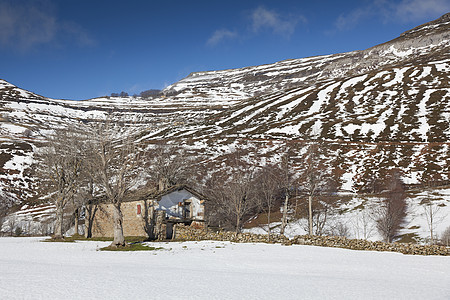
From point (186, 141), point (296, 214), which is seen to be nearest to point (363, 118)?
point (186, 141)

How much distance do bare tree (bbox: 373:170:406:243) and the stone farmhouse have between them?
25.4 m

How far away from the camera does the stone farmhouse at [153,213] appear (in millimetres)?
43094

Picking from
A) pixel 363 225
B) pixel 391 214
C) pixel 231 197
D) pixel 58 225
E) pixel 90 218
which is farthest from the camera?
pixel 231 197

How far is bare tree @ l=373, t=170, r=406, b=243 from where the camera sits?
48375 mm

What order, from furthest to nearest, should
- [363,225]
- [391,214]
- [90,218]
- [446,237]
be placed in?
[363,225]
[391,214]
[90,218]
[446,237]

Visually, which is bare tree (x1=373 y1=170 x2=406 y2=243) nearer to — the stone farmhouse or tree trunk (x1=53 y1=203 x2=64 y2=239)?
the stone farmhouse

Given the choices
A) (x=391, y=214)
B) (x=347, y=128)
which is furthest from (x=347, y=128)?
(x=391, y=214)

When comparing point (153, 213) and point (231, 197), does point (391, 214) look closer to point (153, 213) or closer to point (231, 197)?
point (231, 197)

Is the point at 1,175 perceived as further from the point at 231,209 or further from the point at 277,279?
the point at 277,279

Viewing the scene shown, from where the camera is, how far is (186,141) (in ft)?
384

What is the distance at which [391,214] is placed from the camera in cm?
5094

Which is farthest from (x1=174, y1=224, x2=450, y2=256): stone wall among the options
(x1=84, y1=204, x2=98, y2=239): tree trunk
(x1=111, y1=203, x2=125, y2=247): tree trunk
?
(x1=84, y1=204, x2=98, y2=239): tree trunk

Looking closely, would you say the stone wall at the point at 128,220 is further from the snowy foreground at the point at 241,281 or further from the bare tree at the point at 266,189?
the bare tree at the point at 266,189

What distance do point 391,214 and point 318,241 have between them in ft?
71.6
